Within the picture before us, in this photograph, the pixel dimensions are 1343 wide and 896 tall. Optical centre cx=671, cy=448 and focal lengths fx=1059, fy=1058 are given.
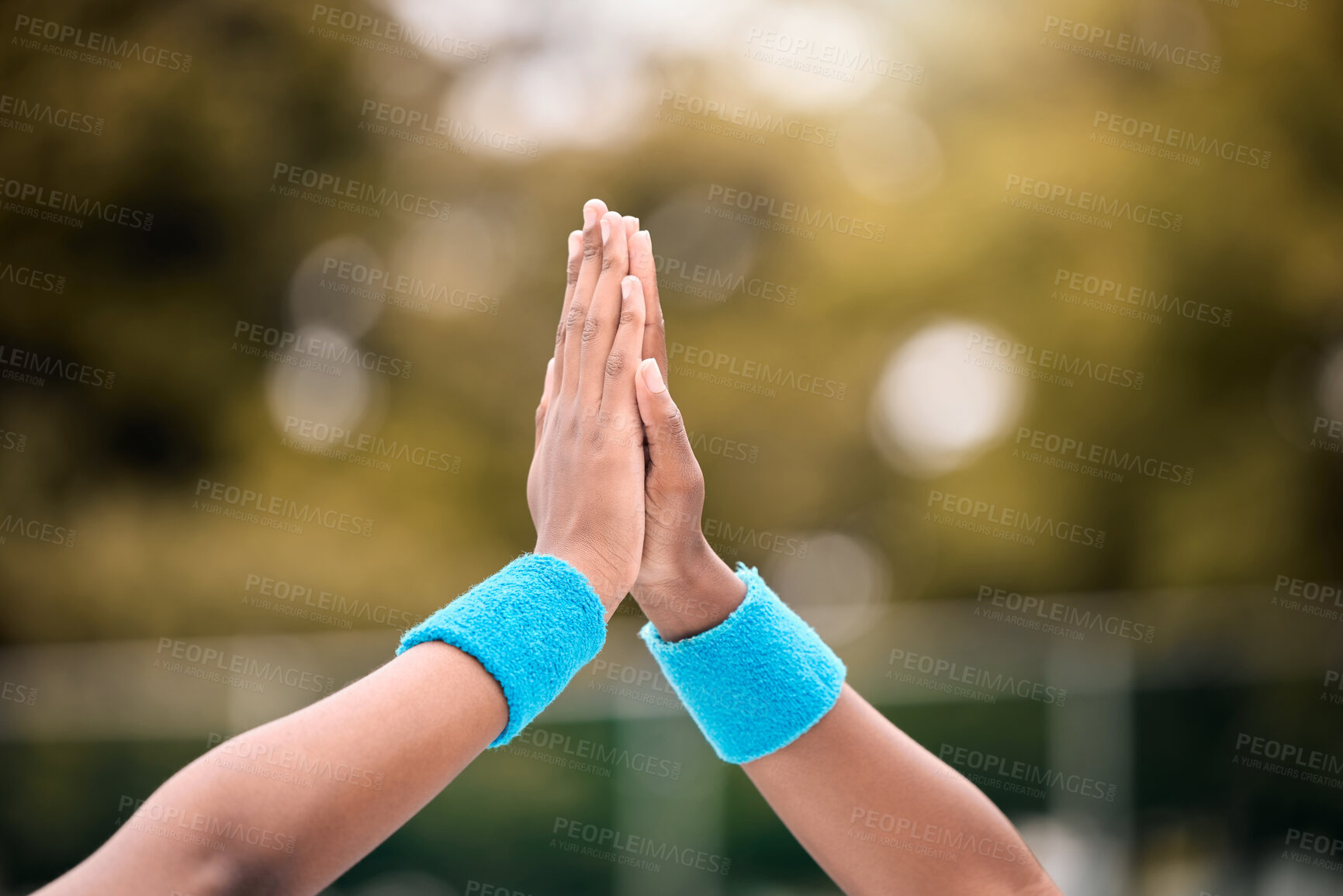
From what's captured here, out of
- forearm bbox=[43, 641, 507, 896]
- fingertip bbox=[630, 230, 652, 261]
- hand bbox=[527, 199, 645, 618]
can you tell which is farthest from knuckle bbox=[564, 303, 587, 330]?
forearm bbox=[43, 641, 507, 896]

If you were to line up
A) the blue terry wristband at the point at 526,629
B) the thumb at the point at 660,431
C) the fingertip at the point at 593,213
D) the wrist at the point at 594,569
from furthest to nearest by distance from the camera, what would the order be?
1. the fingertip at the point at 593,213
2. the thumb at the point at 660,431
3. the wrist at the point at 594,569
4. the blue terry wristband at the point at 526,629

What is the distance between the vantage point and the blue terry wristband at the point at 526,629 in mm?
991

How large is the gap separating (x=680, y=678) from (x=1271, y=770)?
390cm

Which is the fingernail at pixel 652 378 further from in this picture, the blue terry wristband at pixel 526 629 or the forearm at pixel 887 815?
the forearm at pixel 887 815

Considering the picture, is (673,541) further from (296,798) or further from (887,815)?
(296,798)

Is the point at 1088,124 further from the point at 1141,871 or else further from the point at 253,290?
the point at 253,290

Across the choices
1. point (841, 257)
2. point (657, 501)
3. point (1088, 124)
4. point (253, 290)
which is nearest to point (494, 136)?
point (253, 290)

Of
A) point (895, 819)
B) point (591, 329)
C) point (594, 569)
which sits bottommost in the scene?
point (895, 819)

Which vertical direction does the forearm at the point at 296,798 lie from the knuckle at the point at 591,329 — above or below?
below

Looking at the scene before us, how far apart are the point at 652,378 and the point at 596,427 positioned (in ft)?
0.35

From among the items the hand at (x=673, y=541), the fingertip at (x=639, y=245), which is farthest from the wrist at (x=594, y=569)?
the fingertip at (x=639, y=245)

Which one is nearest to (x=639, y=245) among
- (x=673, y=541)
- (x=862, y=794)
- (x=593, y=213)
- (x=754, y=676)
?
(x=593, y=213)

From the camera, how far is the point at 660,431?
147 cm

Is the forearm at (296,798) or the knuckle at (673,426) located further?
the knuckle at (673,426)
